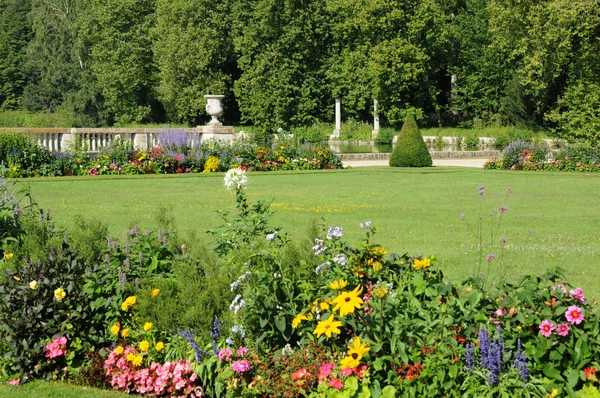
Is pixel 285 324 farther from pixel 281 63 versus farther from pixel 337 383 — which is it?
pixel 281 63

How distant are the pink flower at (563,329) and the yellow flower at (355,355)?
86cm

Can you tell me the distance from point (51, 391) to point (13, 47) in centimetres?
6965

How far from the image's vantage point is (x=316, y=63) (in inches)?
1877

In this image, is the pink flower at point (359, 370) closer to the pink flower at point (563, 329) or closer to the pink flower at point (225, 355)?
the pink flower at point (225, 355)

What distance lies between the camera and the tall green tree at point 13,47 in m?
65.1

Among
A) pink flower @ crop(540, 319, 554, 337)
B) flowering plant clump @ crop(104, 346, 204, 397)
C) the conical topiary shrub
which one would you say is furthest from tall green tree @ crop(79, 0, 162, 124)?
pink flower @ crop(540, 319, 554, 337)

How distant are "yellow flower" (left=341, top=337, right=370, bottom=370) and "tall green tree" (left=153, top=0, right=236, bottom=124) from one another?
4132 cm

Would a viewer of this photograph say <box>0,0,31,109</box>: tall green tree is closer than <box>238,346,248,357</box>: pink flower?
No

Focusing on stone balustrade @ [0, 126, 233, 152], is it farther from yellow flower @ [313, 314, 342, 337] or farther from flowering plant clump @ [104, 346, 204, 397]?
yellow flower @ [313, 314, 342, 337]

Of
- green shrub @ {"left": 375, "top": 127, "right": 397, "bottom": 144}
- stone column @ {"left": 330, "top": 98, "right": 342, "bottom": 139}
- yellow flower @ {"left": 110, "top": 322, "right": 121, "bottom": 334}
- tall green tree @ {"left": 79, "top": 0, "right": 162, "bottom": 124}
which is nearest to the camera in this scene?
yellow flower @ {"left": 110, "top": 322, "right": 121, "bottom": 334}

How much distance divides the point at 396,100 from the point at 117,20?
1805 centimetres

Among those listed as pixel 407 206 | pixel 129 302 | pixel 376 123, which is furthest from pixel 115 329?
pixel 376 123

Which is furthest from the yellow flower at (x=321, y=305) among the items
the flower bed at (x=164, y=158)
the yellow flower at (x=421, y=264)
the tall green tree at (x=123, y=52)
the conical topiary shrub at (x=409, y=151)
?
the tall green tree at (x=123, y=52)

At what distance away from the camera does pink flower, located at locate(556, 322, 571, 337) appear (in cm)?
366
